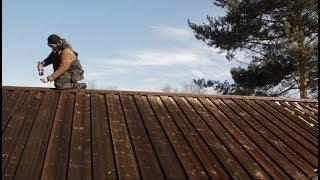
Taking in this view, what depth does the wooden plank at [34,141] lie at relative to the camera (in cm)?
588

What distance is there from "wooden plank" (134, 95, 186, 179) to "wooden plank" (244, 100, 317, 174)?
212cm

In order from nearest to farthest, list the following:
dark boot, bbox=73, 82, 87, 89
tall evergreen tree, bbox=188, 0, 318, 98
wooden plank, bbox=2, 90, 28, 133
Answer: wooden plank, bbox=2, 90, 28, 133, dark boot, bbox=73, 82, 87, 89, tall evergreen tree, bbox=188, 0, 318, 98

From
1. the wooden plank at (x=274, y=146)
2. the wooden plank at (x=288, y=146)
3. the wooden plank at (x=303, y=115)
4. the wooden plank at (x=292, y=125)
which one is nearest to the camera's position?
the wooden plank at (x=274, y=146)

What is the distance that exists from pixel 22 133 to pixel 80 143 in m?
1.01

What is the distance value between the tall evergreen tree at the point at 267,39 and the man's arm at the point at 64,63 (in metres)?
13.3

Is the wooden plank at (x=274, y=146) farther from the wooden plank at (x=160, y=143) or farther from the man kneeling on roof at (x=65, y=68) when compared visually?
the man kneeling on roof at (x=65, y=68)

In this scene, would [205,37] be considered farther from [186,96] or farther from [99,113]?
[99,113]

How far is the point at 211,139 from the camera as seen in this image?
7.80 meters

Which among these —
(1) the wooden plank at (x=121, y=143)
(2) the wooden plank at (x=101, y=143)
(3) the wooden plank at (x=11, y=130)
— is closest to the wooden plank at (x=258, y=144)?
(1) the wooden plank at (x=121, y=143)

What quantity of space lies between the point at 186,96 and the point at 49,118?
11.6ft

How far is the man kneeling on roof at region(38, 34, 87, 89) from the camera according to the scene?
31.4ft

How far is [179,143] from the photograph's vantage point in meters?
7.43

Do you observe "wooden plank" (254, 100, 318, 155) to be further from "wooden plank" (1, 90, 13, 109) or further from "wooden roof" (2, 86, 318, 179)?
"wooden plank" (1, 90, 13, 109)

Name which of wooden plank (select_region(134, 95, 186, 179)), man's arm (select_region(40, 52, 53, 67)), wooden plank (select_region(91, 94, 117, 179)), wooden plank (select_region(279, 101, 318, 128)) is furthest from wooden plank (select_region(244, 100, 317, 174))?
man's arm (select_region(40, 52, 53, 67))
